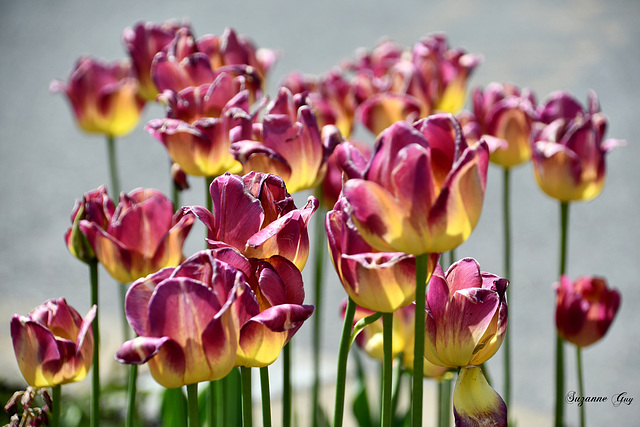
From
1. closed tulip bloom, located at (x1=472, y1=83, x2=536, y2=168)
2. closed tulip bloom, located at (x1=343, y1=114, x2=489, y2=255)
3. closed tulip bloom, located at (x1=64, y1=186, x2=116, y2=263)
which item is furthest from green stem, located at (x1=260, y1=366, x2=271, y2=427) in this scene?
closed tulip bloom, located at (x1=472, y1=83, x2=536, y2=168)

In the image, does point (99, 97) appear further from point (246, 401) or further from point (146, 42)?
point (246, 401)

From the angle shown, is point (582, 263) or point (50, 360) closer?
point (50, 360)

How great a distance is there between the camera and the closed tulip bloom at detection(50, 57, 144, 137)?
48.6 inches

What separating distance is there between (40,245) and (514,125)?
98.3 inches

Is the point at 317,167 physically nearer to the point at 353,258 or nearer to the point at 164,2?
the point at 353,258

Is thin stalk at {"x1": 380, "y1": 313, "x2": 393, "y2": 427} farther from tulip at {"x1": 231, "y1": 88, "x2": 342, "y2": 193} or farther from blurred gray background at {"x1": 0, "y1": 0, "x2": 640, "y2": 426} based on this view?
blurred gray background at {"x1": 0, "y1": 0, "x2": 640, "y2": 426}

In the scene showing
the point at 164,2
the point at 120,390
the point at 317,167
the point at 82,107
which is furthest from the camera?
the point at 164,2

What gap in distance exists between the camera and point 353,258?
42cm

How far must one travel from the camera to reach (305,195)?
9.95 ft

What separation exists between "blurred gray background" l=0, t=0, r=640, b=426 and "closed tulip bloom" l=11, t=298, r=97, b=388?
1.03 meters

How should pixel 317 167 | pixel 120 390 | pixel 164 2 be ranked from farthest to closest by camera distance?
1. pixel 164 2
2. pixel 120 390
3. pixel 317 167

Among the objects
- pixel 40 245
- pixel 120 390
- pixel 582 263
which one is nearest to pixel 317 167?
pixel 120 390

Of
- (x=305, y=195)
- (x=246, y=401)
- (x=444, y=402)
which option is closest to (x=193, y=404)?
(x=246, y=401)

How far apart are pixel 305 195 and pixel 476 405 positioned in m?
2.58
